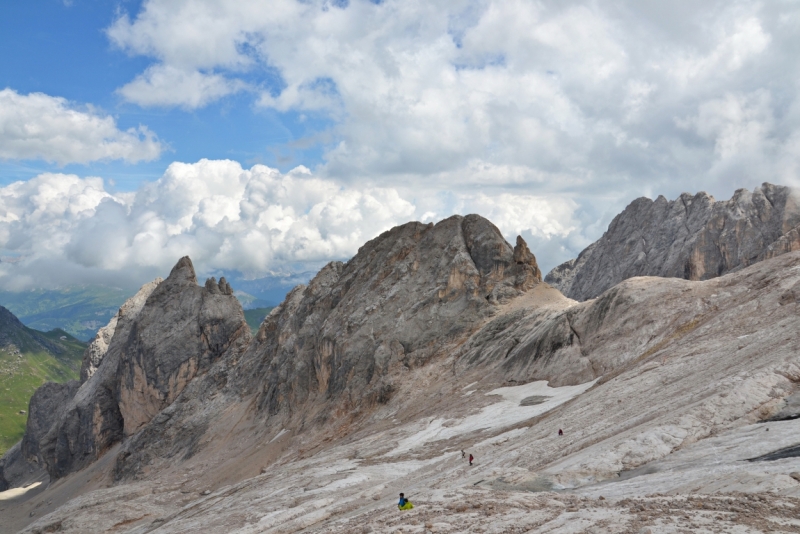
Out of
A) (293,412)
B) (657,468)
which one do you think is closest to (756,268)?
(657,468)

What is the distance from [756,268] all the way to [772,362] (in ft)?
84.1

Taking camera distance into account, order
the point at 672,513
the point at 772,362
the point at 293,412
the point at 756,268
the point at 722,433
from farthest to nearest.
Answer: the point at 293,412, the point at 756,268, the point at 772,362, the point at 722,433, the point at 672,513

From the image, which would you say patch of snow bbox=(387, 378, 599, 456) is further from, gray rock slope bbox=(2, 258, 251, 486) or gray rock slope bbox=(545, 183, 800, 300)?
gray rock slope bbox=(545, 183, 800, 300)

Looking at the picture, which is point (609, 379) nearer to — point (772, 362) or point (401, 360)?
point (772, 362)

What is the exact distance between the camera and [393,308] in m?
86.6

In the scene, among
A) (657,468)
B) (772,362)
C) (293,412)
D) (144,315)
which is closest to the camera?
(657,468)

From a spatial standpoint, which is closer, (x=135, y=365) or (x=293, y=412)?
(x=293, y=412)

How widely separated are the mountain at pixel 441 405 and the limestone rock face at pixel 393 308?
308 millimetres

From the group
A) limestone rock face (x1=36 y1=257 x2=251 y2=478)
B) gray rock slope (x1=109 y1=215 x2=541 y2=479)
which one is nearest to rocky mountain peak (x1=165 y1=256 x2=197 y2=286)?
limestone rock face (x1=36 y1=257 x2=251 y2=478)

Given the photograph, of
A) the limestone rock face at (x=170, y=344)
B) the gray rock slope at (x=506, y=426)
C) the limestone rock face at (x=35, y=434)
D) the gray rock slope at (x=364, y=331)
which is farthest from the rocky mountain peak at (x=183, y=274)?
the limestone rock face at (x=35, y=434)

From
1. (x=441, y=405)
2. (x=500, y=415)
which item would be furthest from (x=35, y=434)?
(x=500, y=415)

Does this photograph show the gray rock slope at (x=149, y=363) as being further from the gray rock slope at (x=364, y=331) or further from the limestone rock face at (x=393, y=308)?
the limestone rock face at (x=393, y=308)

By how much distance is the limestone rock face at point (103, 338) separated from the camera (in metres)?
139

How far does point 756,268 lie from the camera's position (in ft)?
184
